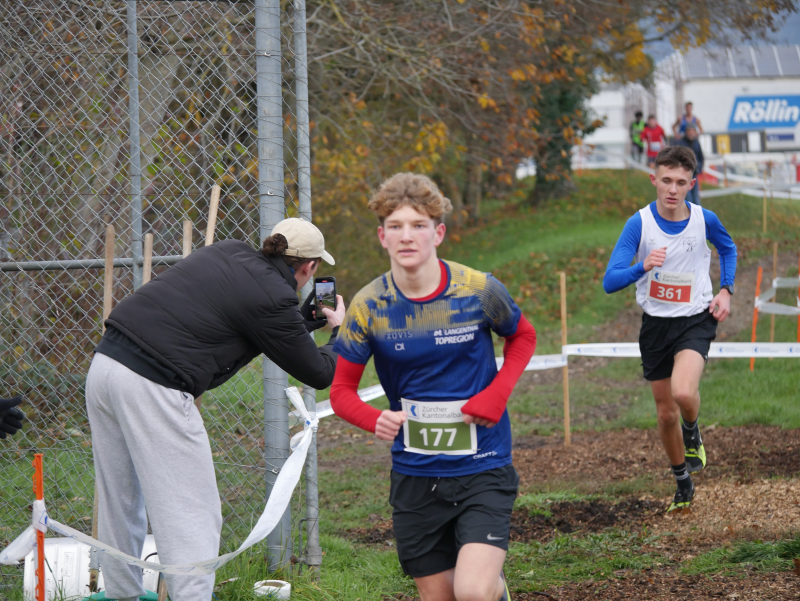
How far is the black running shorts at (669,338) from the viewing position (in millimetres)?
5441

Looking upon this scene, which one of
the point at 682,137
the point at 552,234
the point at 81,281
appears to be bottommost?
the point at 81,281

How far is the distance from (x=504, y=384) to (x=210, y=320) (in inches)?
48.4

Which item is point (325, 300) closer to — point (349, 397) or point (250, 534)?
point (349, 397)

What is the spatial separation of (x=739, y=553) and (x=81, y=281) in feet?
18.7

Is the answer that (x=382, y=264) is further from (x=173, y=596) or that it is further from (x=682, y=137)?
(x=173, y=596)

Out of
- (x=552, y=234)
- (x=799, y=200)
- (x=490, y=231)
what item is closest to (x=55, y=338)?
(x=552, y=234)

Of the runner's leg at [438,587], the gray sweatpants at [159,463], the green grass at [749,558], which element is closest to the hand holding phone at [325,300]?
the gray sweatpants at [159,463]

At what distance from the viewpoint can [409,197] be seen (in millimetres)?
3090

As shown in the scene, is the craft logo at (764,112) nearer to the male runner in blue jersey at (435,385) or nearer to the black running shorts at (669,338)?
→ the black running shorts at (669,338)

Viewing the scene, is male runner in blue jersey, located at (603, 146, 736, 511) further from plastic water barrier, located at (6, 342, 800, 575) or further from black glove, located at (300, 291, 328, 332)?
plastic water barrier, located at (6, 342, 800, 575)

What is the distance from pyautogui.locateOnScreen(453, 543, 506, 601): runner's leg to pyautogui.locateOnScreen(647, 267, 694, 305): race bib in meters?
3.01

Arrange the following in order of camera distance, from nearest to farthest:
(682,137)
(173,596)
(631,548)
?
(173,596) < (631,548) < (682,137)

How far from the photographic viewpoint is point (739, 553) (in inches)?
178

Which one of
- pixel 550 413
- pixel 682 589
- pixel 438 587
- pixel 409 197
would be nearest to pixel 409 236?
pixel 409 197
